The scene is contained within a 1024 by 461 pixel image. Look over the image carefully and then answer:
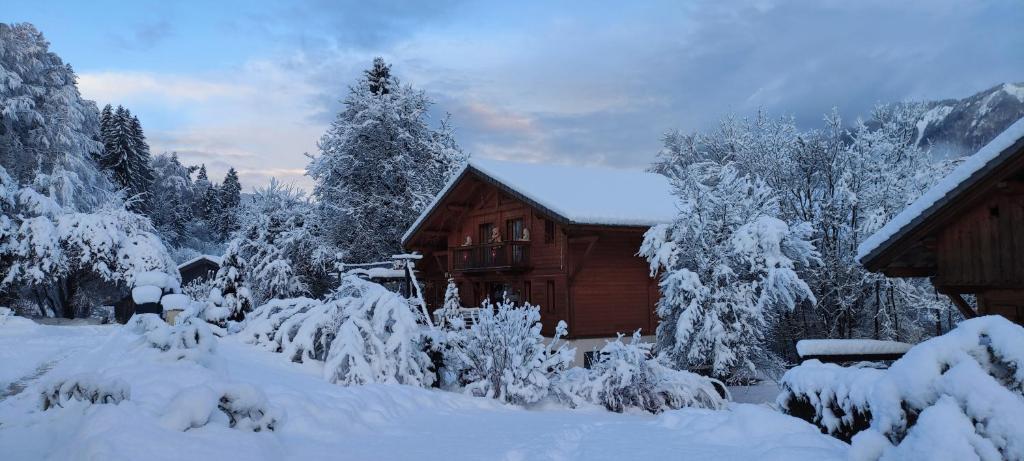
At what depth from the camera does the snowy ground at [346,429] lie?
477 cm

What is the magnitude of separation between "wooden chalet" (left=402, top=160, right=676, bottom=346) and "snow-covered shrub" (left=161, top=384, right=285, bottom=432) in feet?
47.8

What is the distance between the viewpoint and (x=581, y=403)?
12133mm

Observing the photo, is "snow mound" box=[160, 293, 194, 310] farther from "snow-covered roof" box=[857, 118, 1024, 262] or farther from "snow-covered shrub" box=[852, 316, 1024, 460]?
"snow-covered shrub" box=[852, 316, 1024, 460]

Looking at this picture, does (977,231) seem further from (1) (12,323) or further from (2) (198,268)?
(2) (198,268)

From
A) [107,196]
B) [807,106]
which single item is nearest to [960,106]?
[807,106]

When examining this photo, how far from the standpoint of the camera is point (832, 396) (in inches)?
224

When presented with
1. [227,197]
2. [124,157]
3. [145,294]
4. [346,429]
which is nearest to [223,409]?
[346,429]

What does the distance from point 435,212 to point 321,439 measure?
63.7ft

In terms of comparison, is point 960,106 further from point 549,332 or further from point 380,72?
point 380,72

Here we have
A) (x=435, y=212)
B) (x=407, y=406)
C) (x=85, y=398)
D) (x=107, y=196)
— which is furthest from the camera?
(x=107, y=196)

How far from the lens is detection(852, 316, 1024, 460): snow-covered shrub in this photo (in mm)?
3314

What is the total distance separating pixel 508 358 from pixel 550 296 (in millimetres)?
10864

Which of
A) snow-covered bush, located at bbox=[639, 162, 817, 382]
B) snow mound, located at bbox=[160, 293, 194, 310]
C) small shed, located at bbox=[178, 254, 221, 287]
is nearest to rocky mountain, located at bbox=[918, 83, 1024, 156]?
snow-covered bush, located at bbox=[639, 162, 817, 382]

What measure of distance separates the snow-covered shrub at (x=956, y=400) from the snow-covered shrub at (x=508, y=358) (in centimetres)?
800
